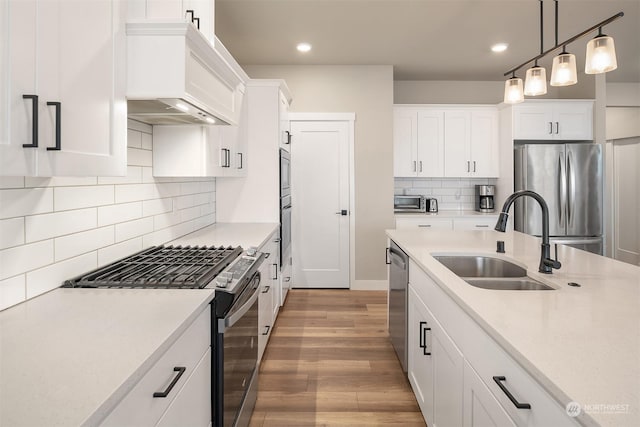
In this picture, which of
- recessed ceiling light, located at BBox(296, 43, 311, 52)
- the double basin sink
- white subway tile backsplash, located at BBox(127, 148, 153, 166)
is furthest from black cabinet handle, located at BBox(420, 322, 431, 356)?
recessed ceiling light, located at BBox(296, 43, 311, 52)

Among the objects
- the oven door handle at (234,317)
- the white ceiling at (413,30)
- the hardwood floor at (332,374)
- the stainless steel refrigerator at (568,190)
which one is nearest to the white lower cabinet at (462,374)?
the hardwood floor at (332,374)

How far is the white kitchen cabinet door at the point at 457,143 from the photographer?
16.6ft

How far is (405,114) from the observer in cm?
505

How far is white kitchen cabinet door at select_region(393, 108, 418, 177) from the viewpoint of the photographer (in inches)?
198

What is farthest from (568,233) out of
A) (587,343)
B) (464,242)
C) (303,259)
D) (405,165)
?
(587,343)

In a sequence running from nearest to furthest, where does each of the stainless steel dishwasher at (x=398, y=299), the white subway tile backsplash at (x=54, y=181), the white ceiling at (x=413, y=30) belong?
the white subway tile backsplash at (x=54, y=181) < the stainless steel dishwasher at (x=398, y=299) < the white ceiling at (x=413, y=30)

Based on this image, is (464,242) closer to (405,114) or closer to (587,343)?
(587,343)

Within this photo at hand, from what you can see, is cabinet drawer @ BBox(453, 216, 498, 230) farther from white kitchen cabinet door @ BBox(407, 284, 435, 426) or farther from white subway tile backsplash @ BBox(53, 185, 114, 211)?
white subway tile backsplash @ BBox(53, 185, 114, 211)

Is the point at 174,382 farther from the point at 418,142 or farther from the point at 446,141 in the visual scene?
the point at 446,141

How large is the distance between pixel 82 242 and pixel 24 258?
33 cm

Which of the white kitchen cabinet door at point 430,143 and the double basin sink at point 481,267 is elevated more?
the white kitchen cabinet door at point 430,143

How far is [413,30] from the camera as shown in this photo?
375 centimetres

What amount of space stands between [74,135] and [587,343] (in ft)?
4.68

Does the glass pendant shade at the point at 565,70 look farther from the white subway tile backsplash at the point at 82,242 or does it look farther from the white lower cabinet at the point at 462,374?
the white subway tile backsplash at the point at 82,242
